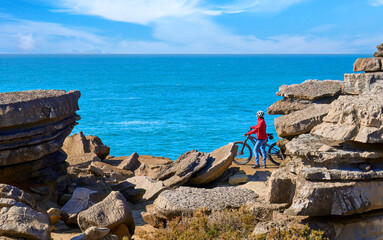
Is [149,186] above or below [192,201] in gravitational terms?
below

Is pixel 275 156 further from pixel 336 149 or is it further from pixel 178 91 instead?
pixel 178 91

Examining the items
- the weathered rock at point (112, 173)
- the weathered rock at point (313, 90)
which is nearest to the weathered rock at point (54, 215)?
the weathered rock at point (112, 173)

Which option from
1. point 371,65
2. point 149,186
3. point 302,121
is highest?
point 371,65

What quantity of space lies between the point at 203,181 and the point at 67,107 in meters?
3.76

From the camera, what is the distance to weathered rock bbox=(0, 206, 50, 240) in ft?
19.3

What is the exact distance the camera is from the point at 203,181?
11109 millimetres

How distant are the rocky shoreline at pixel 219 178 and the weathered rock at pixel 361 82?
18 millimetres

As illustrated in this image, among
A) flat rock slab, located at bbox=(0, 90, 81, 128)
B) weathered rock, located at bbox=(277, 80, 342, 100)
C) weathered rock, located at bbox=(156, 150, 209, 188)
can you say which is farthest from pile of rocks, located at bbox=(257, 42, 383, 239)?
flat rock slab, located at bbox=(0, 90, 81, 128)

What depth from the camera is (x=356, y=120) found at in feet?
20.1

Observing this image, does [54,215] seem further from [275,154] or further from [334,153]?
[275,154]

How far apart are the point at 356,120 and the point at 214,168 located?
5385 mm

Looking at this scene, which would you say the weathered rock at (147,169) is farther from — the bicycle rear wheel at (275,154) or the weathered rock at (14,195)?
the weathered rock at (14,195)

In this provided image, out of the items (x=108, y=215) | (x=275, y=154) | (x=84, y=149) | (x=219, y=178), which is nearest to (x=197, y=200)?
(x=108, y=215)

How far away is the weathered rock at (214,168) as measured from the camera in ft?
36.3
